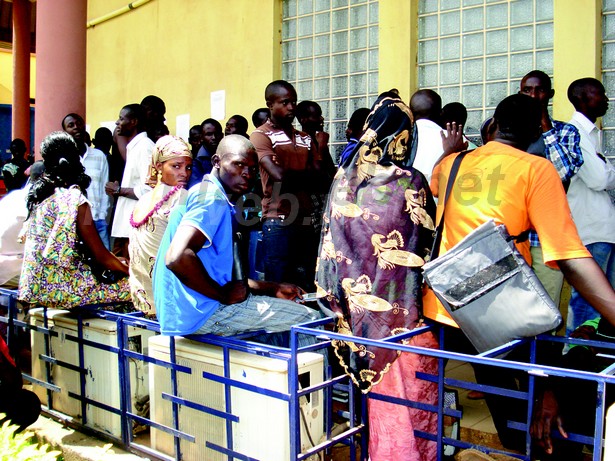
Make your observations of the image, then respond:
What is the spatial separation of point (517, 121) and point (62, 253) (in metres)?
2.79

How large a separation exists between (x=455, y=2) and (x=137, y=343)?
14.8 ft

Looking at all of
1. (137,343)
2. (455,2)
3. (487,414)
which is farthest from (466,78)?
(137,343)

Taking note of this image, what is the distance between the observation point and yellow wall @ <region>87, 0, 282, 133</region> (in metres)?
8.16

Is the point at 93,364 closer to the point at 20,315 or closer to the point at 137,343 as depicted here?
the point at 137,343

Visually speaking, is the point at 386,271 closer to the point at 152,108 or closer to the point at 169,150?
the point at 169,150

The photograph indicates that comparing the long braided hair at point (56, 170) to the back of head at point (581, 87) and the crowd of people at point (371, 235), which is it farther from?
the back of head at point (581, 87)

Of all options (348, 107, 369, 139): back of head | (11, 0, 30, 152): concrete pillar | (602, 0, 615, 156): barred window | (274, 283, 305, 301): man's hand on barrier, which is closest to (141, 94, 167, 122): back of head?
(348, 107, 369, 139): back of head

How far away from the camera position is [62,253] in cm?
415

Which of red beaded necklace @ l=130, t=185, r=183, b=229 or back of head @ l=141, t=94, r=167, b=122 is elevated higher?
back of head @ l=141, t=94, r=167, b=122

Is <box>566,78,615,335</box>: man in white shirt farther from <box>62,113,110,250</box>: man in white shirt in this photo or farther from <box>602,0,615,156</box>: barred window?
<box>62,113,110,250</box>: man in white shirt

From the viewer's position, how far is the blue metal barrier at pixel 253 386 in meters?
2.29

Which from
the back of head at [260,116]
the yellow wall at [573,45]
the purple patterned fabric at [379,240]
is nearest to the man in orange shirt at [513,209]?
the purple patterned fabric at [379,240]

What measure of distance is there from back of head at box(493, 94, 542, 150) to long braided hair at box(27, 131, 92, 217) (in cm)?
274

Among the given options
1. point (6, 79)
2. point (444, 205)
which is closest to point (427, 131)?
point (444, 205)
